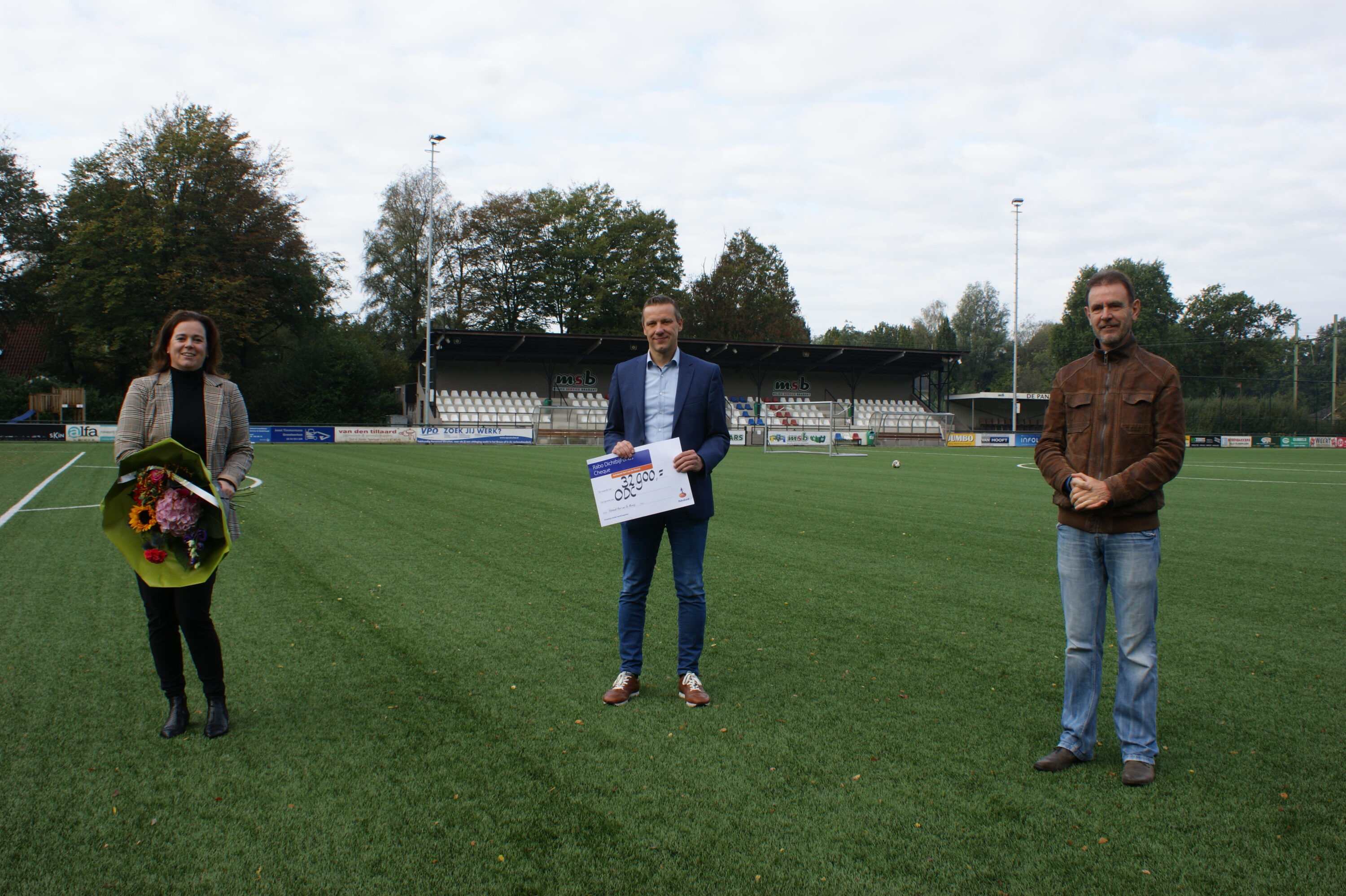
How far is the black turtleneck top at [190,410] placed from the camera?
330cm

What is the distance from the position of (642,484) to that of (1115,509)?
1.87m

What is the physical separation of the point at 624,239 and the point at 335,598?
49087 mm

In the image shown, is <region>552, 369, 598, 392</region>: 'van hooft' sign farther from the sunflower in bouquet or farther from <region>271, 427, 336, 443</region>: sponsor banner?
the sunflower in bouquet

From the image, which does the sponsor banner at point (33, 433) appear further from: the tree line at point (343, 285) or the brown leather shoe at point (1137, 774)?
the brown leather shoe at point (1137, 774)

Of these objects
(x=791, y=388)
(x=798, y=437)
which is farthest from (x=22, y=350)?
(x=798, y=437)

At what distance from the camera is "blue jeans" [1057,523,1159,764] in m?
2.92

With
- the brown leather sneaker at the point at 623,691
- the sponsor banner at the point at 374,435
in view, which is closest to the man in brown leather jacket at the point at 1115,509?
the brown leather sneaker at the point at 623,691

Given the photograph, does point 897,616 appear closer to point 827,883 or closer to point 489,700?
point 489,700

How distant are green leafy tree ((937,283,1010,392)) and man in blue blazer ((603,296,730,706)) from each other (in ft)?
293

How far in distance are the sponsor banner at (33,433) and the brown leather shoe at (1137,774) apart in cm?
3547

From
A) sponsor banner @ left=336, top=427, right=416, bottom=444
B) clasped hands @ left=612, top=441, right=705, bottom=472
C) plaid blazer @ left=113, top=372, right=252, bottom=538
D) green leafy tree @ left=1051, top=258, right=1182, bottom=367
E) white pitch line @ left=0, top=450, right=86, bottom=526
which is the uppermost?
green leafy tree @ left=1051, top=258, right=1182, bottom=367

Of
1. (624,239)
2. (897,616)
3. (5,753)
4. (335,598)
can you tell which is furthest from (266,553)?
(624,239)

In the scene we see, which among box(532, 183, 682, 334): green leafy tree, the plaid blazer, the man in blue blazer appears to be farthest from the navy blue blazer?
box(532, 183, 682, 334): green leafy tree

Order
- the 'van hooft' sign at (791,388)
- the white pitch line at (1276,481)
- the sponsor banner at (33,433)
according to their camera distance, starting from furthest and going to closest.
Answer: the 'van hooft' sign at (791,388) < the sponsor banner at (33,433) < the white pitch line at (1276,481)
